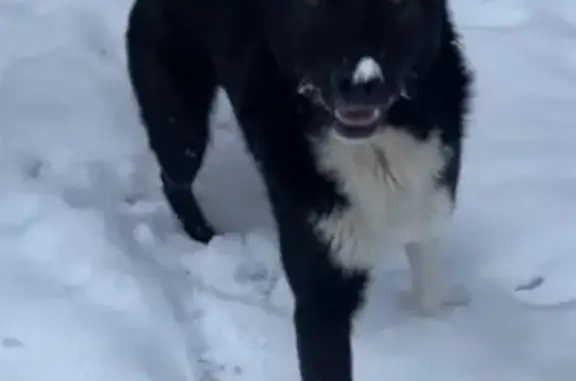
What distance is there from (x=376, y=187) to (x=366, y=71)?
1.18ft

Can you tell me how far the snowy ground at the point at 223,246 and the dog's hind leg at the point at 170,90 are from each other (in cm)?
26

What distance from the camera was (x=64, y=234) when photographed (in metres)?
3.62

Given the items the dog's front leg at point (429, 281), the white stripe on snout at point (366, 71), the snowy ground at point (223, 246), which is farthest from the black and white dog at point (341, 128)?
the snowy ground at point (223, 246)

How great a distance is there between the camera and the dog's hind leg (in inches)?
132

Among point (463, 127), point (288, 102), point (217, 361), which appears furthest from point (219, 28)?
point (217, 361)

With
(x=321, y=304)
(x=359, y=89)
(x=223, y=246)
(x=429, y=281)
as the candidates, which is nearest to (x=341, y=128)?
(x=359, y=89)

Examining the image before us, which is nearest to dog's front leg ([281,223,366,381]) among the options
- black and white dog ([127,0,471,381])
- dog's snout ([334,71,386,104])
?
black and white dog ([127,0,471,381])

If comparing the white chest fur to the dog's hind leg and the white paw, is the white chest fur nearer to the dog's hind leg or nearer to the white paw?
the white paw

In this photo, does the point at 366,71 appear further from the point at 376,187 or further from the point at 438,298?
the point at 438,298

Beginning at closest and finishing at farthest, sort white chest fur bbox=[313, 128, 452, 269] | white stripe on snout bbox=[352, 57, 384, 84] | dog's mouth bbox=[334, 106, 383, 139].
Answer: white stripe on snout bbox=[352, 57, 384, 84] → dog's mouth bbox=[334, 106, 383, 139] → white chest fur bbox=[313, 128, 452, 269]

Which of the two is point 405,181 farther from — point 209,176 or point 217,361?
point 209,176

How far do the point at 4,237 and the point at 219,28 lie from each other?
3.05 ft

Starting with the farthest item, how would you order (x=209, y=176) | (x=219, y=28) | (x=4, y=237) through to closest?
(x=209, y=176)
(x=4, y=237)
(x=219, y=28)

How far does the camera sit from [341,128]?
270 cm
